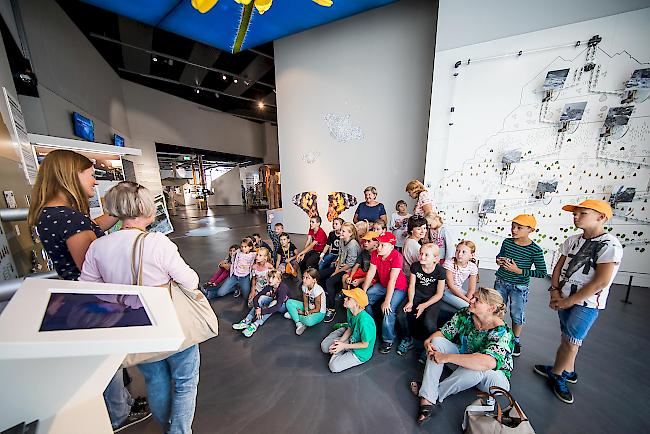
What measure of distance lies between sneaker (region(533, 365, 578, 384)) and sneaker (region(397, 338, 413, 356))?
92cm

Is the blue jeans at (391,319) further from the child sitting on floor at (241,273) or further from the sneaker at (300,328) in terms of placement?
the child sitting on floor at (241,273)

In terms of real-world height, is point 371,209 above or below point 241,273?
above

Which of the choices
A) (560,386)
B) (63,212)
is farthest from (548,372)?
(63,212)

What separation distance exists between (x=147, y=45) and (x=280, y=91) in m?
3.32

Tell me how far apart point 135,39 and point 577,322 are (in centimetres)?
867

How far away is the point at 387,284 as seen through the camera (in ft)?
7.25

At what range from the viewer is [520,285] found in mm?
1898

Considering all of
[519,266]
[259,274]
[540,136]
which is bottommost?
[259,274]

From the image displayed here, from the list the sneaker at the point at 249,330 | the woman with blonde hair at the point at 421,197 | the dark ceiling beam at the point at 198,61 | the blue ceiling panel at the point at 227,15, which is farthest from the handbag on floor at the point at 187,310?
the dark ceiling beam at the point at 198,61

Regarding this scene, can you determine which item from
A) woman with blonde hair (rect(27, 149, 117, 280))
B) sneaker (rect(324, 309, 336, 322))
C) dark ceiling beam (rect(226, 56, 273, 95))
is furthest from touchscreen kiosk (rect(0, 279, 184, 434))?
dark ceiling beam (rect(226, 56, 273, 95))

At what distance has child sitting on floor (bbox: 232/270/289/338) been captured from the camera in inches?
94.9

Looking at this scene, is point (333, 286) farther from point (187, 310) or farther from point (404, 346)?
point (187, 310)

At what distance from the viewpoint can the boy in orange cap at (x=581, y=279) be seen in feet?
4.54

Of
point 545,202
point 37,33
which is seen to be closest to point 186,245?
point 37,33
